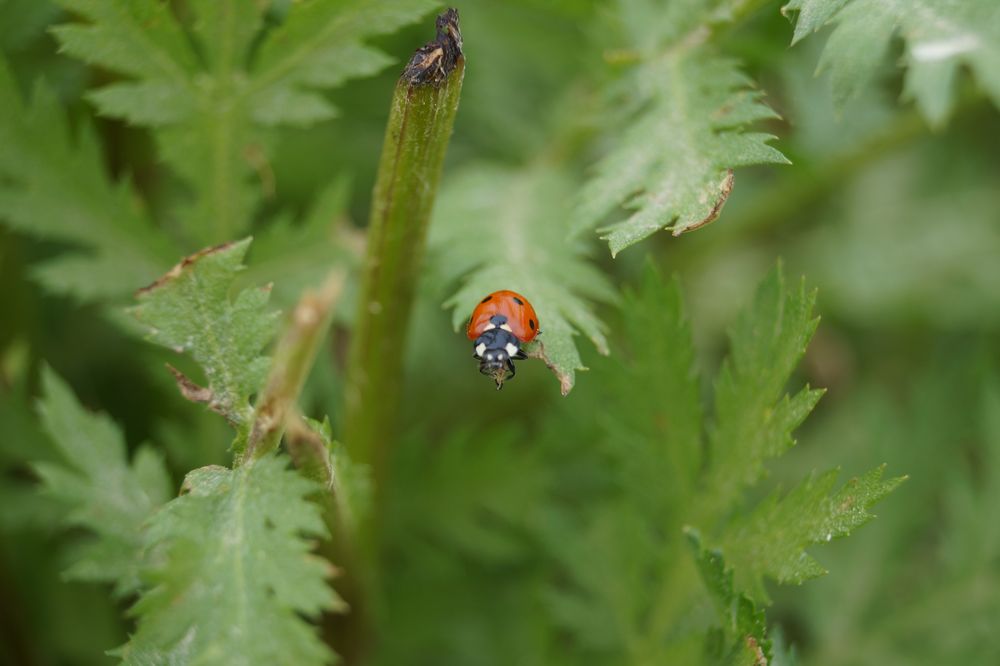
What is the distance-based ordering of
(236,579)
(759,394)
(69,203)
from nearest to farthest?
(236,579)
(759,394)
(69,203)

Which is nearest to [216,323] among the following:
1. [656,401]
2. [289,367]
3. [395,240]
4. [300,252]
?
[289,367]

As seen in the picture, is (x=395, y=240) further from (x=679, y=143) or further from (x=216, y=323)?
(x=679, y=143)

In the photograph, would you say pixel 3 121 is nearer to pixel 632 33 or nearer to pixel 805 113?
pixel 632 33

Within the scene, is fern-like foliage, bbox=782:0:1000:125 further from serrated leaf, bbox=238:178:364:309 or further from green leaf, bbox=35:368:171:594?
green leaf, bbox=35:368:171:594

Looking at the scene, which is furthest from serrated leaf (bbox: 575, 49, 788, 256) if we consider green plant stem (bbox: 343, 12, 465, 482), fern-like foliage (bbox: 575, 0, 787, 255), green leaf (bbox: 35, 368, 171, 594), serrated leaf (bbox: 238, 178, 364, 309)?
green leaf (bbox: 35, 368, 171, 594)

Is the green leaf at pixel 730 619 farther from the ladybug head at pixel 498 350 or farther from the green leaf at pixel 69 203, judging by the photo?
the green leaf at pixel 69 203

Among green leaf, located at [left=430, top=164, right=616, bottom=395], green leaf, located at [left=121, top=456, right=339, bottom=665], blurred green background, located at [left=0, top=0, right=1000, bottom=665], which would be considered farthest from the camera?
blurred green background, located at [left=0, top=0, right=1000, bottom=665]

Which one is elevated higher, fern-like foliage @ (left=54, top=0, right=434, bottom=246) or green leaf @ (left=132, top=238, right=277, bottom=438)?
fern-like foliage @ (left=54, top=0, right=434, bottom=246)
